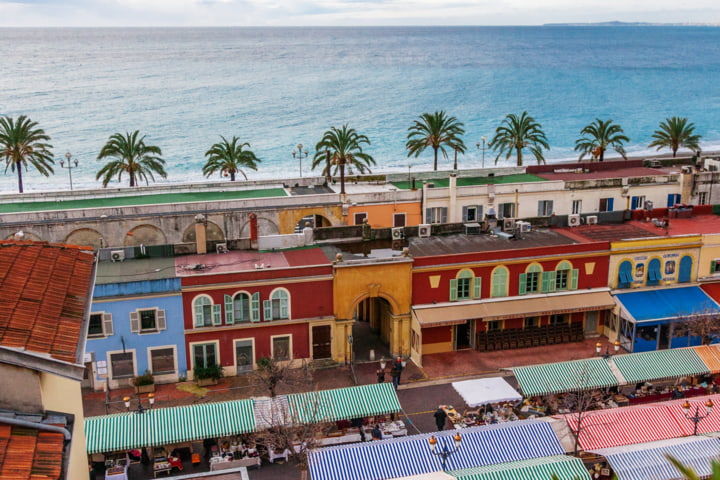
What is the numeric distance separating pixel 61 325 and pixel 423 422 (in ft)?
65.2

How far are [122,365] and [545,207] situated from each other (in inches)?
1214

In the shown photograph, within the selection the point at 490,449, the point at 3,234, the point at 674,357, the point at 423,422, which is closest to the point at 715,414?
the point at 674,357

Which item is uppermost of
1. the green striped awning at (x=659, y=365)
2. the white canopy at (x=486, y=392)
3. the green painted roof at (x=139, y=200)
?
the green painted roof at (x=139, y=200)

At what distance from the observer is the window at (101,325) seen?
36.3 meters

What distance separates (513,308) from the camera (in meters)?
40.8

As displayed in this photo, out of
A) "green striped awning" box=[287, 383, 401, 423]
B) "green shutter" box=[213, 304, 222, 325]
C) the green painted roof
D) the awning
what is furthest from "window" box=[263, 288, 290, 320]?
the green painted roof

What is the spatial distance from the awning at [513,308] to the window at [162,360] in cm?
1257

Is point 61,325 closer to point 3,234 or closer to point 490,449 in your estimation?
point 490,449

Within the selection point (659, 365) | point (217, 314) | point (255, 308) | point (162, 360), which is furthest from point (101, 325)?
point (659, 365)

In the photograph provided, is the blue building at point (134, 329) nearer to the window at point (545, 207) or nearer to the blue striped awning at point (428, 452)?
the blue striped awning at point (428, 452)

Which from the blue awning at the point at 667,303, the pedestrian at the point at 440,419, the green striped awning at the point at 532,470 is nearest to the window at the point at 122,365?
the pedestrian at the point at 440,419

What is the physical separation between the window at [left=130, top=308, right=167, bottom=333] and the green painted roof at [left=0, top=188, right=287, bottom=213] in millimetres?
14892

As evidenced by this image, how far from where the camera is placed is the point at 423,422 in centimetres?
3375

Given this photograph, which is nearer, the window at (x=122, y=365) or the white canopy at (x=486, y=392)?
the white canopy at (x=486, y=392)
